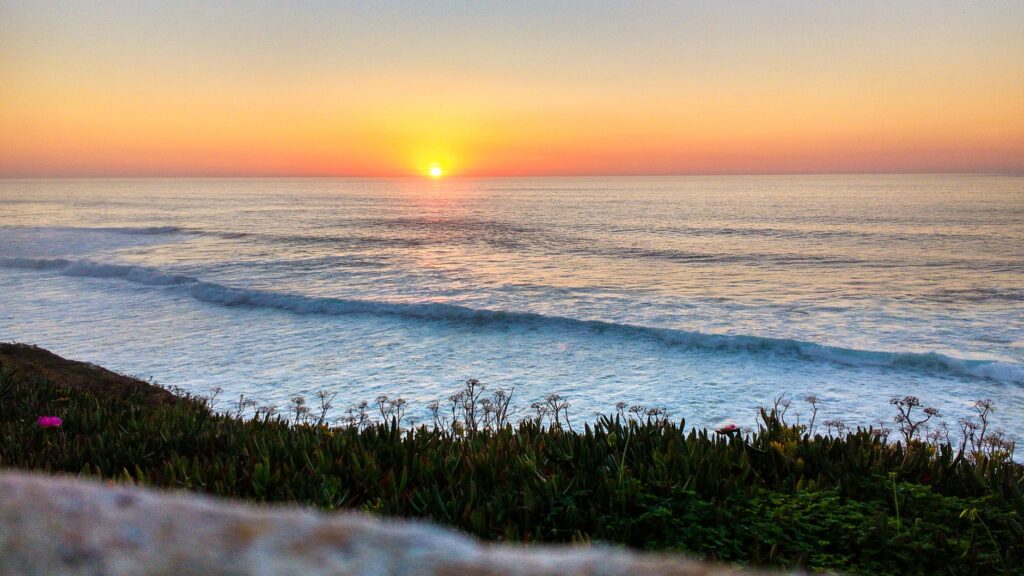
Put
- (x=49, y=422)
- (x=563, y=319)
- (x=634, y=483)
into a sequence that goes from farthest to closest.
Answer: (x=563, y=319)
(x=49, y=422)
(x=634, y=483)

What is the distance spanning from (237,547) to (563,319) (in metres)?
18.0

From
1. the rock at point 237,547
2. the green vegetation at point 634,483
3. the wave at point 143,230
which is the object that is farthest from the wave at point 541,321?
the wave at point 143,230

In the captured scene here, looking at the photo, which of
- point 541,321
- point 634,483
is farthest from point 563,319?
point 634,483

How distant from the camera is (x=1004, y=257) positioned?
3031 centimetres

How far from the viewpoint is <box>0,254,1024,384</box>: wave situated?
13908 mm

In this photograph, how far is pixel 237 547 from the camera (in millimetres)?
490

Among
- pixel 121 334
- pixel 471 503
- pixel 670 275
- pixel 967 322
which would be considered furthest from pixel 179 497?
pixel 670 275

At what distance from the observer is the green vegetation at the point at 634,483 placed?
11.1 ft

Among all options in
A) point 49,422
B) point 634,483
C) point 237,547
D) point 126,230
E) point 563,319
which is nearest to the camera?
point 237,547

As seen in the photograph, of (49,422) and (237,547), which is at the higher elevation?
(237,547)

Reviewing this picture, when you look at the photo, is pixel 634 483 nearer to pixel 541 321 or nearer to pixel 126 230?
pixel 541 321

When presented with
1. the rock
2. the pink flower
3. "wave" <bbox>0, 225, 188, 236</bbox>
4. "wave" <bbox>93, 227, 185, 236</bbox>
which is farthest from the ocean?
the rock

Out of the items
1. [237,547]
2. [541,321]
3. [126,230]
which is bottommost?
[541,321]

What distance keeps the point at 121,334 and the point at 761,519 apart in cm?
1755
